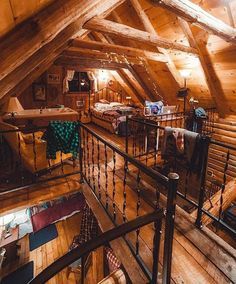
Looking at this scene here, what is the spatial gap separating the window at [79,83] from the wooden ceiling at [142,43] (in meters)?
1.55

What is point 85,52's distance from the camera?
5.91m

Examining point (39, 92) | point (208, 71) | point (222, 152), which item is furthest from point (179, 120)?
point (39, 92)

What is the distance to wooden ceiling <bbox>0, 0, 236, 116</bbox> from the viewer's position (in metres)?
1.64

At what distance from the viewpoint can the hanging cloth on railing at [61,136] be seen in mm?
3443

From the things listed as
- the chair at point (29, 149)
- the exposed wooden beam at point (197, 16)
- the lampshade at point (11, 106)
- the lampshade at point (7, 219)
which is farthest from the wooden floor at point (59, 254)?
the exposed wooden beam at point (197, 16)

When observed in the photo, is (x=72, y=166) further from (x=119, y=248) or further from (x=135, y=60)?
(x=135, y=60)

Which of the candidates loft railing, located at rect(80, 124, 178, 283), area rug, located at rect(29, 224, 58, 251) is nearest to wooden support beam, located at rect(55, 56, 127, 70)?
loft railing, located at rect(80, 124, 178, 283)

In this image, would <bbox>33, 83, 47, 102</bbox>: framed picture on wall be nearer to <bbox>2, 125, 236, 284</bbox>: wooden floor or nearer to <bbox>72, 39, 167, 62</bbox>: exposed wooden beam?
<bbox>72, 39, 167, 62</bbox>: exposed wooden beam

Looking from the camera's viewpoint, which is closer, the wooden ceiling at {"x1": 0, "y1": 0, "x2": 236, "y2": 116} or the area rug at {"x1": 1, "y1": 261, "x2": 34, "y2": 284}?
the wooden ceiling at {"x1": 0, "y1": 0, "x2": 236, "y2": 116}

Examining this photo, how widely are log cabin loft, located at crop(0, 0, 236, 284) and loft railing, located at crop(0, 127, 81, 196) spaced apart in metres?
0.03

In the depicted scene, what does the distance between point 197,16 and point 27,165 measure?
3.96 metres

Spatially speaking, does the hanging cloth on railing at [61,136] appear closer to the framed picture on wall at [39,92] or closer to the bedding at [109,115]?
the bedding at [109,115]

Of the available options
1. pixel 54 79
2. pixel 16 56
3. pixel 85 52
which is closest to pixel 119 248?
pixel 16 56

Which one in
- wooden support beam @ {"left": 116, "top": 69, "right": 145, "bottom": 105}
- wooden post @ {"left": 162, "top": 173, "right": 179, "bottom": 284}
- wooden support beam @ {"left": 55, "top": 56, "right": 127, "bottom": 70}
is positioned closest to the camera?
wooden post @ {"left": 162, "top": 173, "right": 179, "bottom": 284}
